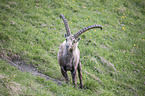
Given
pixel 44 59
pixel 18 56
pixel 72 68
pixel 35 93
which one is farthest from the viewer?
pixel 44 59

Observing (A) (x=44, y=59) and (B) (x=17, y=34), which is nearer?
(A) (x=44, y=59)

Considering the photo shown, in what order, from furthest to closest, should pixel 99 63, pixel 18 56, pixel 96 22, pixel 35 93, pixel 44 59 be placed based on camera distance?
pixel 96 22, pixel 99 63, pixel 44 59, pixel 18 56, pixel 35 93

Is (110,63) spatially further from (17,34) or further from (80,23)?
(17,34)

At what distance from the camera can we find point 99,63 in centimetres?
1012

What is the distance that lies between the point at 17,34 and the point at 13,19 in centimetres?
156

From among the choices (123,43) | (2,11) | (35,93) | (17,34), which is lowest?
(123,43)

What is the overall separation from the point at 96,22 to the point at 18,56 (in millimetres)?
7729

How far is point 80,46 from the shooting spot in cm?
1080

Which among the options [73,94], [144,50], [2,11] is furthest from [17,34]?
[144,50]

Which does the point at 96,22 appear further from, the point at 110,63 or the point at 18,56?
the point at 18,56

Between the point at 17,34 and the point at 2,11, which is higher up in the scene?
the point at 2,11

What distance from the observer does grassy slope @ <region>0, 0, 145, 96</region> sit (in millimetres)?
6602

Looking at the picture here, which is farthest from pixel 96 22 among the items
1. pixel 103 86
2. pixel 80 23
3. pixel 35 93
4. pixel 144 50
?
pixel 35 93

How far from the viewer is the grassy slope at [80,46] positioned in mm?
6602
